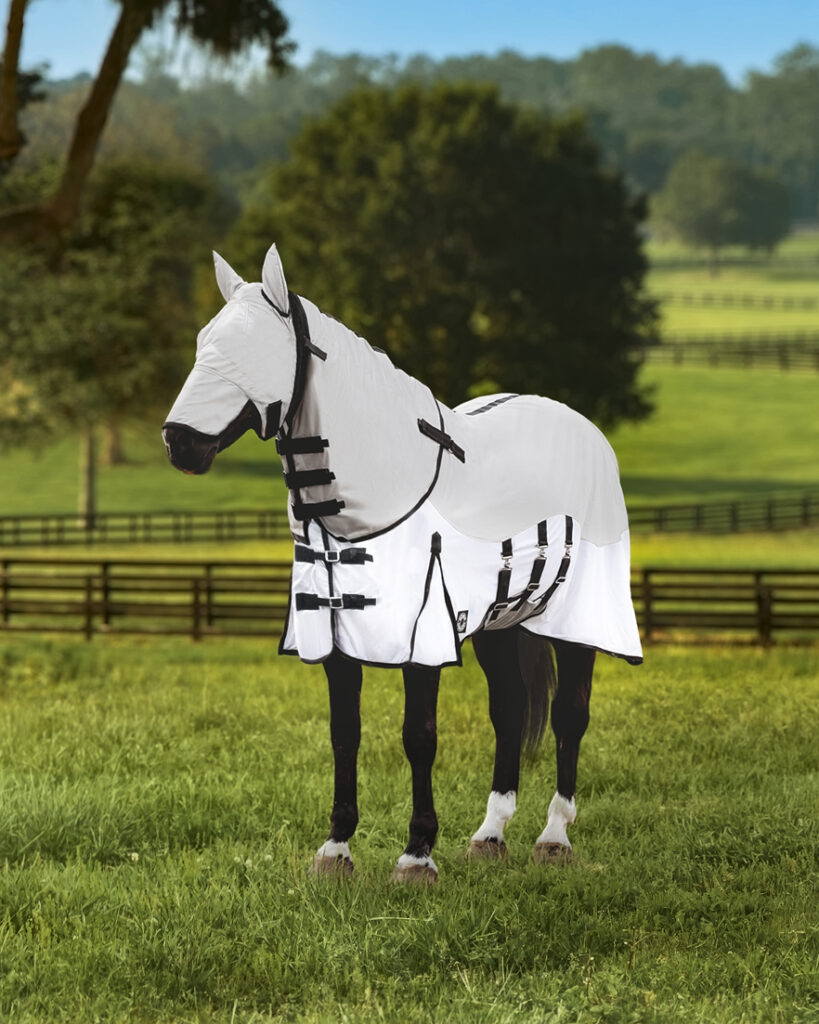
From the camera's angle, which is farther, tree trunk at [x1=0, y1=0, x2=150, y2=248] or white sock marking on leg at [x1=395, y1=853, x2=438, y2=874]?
tree trunk at [x1=0, y1=0, x2=150, y2=248]

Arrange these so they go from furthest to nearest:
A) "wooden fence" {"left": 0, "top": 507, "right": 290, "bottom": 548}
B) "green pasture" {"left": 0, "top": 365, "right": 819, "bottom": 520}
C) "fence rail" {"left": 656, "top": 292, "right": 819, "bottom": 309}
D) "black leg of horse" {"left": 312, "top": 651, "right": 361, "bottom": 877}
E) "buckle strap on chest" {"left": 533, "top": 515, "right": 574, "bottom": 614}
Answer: "fence rail" {"left": 656, "top": 292, "right": 819, "bottom": 309} < "green pasture" {"left": 0, "top": 365, "right": 819, "bottom": 520} < "wooden fence" {"left": 0, "top": 507, "right": 290, "bottom": 548} < "buckle strap on chest" {"left": 533, "top": 515, "right": 574, "bottom": 614} < "black leg of horse" {"left": 312, "top": 651, "right": 361, "bottom": 877}

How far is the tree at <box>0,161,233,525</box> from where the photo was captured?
2697cm

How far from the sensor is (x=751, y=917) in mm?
5395

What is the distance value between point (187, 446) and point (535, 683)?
7.62 feet

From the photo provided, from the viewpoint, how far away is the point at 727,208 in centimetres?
10706

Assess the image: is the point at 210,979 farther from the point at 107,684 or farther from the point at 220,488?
the point at 220,488

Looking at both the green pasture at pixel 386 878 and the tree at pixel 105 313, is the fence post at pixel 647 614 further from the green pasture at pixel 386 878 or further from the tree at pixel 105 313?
the tree at pixel 105 313

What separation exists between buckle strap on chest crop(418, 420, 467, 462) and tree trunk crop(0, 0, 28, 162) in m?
7.55

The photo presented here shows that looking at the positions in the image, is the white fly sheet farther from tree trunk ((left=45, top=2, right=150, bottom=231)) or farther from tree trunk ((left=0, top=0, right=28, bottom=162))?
tree trunk ((left=45, top=2, right=150, bottom=231))

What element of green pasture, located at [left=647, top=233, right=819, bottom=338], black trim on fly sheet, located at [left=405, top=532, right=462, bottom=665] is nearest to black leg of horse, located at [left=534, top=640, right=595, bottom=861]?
black trim on fly sheet, located at [left=405, top=532, right=462, bottom=665]

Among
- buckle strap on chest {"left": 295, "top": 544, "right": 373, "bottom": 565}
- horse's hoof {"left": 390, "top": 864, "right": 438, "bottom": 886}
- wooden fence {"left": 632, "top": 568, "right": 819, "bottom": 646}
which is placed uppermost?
buckle strap on chest {"left": 295, "top": 544, "right": 373, "bottom": 565}

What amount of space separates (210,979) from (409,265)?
28007 mm

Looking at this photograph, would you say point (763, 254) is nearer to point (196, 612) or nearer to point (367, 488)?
point (196, 612)

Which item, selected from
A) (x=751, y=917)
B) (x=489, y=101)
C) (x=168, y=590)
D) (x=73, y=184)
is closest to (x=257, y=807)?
(x=751, y=917)
